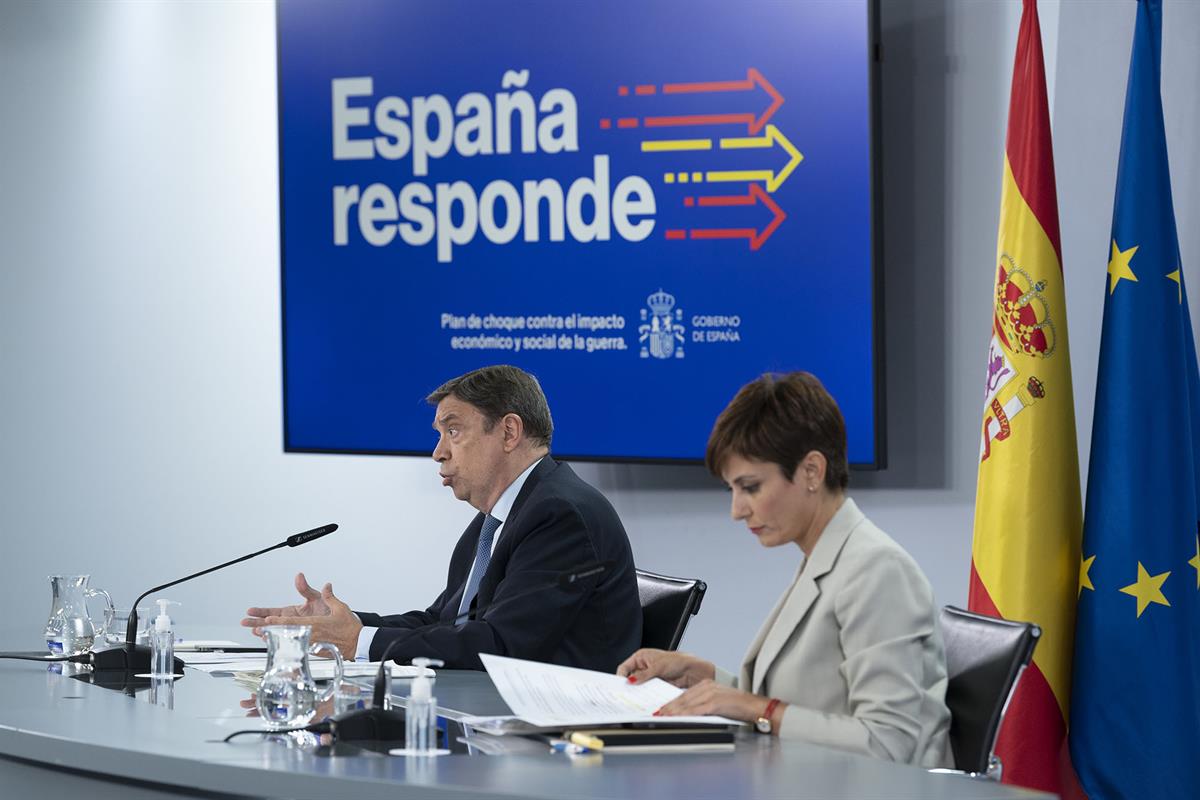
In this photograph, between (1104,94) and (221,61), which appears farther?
(221,61)

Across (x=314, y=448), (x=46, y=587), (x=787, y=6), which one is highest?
(x=787, y=6)

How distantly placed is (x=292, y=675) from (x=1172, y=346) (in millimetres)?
2176

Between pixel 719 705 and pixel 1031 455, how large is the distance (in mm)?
1628

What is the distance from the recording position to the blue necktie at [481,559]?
338cm

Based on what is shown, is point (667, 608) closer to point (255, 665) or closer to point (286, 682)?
point (255, 665)

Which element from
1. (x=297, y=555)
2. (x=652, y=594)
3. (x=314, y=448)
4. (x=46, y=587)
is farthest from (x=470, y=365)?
(x=46, y=587)

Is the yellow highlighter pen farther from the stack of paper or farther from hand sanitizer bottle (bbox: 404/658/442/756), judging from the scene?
the stack of paper

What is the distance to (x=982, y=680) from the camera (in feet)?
7.66

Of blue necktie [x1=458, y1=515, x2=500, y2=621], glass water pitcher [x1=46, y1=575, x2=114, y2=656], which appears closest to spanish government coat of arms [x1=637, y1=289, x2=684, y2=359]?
blue necktie [x1=458, y1=515, x2=500, y2=621]

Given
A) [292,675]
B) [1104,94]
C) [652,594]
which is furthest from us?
[1104,94]

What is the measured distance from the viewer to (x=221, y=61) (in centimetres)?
555

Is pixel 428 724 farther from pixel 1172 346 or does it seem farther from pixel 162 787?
pixel 1172 346

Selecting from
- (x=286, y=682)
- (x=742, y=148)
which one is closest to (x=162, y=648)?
(x=286, y=682)

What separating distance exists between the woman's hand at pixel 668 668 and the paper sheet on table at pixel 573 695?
2cm
